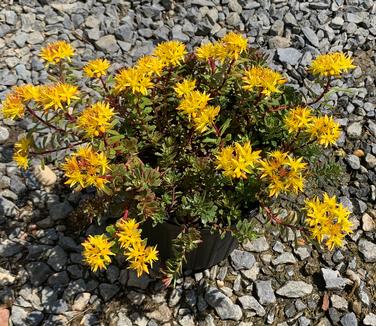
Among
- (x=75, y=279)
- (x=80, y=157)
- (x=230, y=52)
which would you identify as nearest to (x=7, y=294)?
(x=75, y=279)

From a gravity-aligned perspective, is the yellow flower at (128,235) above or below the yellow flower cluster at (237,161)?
below

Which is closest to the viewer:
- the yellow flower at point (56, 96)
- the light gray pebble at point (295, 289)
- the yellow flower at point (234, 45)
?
the yellow flower at point (56, 96)

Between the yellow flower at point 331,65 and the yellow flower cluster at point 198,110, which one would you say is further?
the yellow flower at point 331,65

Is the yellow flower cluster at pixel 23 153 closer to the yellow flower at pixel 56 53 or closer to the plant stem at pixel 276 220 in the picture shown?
the yellow flower at pixel 56 53

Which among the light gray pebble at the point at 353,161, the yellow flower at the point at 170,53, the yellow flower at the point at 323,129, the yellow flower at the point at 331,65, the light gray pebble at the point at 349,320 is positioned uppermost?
the yellow flower at the point at 331,65

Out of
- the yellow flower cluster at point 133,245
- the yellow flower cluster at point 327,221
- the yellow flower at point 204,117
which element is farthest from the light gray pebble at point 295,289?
the yellow flower at point 204,117

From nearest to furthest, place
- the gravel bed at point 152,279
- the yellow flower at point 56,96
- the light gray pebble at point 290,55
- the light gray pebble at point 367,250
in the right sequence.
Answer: the yellow flower at point 56,96
the gravel bed at point 152,279
the light gray pebble at point 367,250
the light gray pebble at point 290,55

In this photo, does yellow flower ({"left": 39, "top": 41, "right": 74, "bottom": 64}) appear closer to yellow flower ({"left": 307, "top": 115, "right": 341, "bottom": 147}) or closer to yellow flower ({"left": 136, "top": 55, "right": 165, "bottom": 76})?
yellow flower ({"left": 136, "top": 55, "right": 165, "bottom": 76})
